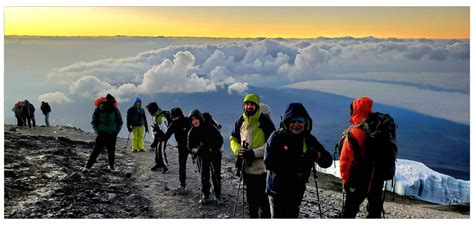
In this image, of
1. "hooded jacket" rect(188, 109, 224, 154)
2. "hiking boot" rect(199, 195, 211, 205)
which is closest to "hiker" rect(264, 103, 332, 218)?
"hooded jacket" rect(188, 109, 224, 154)

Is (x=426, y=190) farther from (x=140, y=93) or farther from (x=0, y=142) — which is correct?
(x=0, y=142)

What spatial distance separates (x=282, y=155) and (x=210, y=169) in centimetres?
172

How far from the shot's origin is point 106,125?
746 cm

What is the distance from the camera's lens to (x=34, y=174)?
7.25 m

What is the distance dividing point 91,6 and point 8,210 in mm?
2693

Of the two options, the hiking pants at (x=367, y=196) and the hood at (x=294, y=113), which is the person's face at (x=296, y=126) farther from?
the hiking pants at (x=367, y=196)

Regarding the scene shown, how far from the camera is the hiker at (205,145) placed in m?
6.33

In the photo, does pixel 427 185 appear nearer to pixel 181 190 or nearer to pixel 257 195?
pixel 257 195

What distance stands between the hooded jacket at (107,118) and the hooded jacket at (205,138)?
1490mm

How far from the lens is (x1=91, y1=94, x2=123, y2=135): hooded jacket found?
733cm

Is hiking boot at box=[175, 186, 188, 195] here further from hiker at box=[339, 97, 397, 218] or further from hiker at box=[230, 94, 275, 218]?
hiker at box=[339, 97, 397, 218]

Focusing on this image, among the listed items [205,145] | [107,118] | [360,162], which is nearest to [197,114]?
[205,145]

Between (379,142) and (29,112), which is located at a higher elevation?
(29,112)
